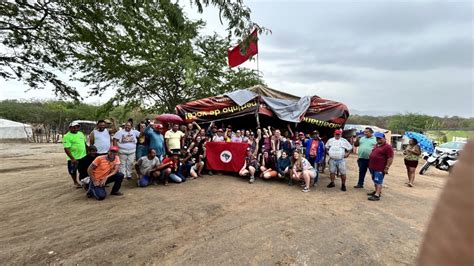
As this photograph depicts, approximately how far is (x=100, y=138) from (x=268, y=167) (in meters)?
4.99

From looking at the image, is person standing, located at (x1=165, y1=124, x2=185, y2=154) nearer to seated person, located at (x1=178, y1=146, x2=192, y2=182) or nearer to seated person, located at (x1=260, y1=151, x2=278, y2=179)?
seated person, located at (x1=178, y1=146, x2=192, y2=182)

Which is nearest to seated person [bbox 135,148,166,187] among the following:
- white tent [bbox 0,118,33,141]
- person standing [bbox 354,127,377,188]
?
person standing [bbox 354,127,377,188]

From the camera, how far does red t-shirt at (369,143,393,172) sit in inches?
267

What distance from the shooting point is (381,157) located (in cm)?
680

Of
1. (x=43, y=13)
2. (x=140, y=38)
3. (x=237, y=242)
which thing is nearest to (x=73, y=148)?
(x=43, y=13)

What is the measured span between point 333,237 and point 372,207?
7.74 feet

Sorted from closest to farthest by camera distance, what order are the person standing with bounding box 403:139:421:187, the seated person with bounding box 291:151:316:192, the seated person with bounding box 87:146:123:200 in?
the seated person with bounding box 87:146:123:200
the seated person with bounding box 291:151:316:192
the person standing with bounding box 403:139:421:187

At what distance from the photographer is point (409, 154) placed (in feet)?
29.8

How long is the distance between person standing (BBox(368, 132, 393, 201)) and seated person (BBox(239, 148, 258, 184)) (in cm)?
330

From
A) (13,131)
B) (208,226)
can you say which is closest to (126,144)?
(208,226)

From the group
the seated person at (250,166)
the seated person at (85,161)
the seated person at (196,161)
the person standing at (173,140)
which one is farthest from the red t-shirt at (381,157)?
the seated person at (85,161)

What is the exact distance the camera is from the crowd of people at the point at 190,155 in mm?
6809

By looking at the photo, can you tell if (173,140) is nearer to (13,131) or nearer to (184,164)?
(184,164)

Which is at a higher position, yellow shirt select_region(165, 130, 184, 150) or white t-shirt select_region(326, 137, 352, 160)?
yellow shirt select_region(165, 130, 184, 150)
